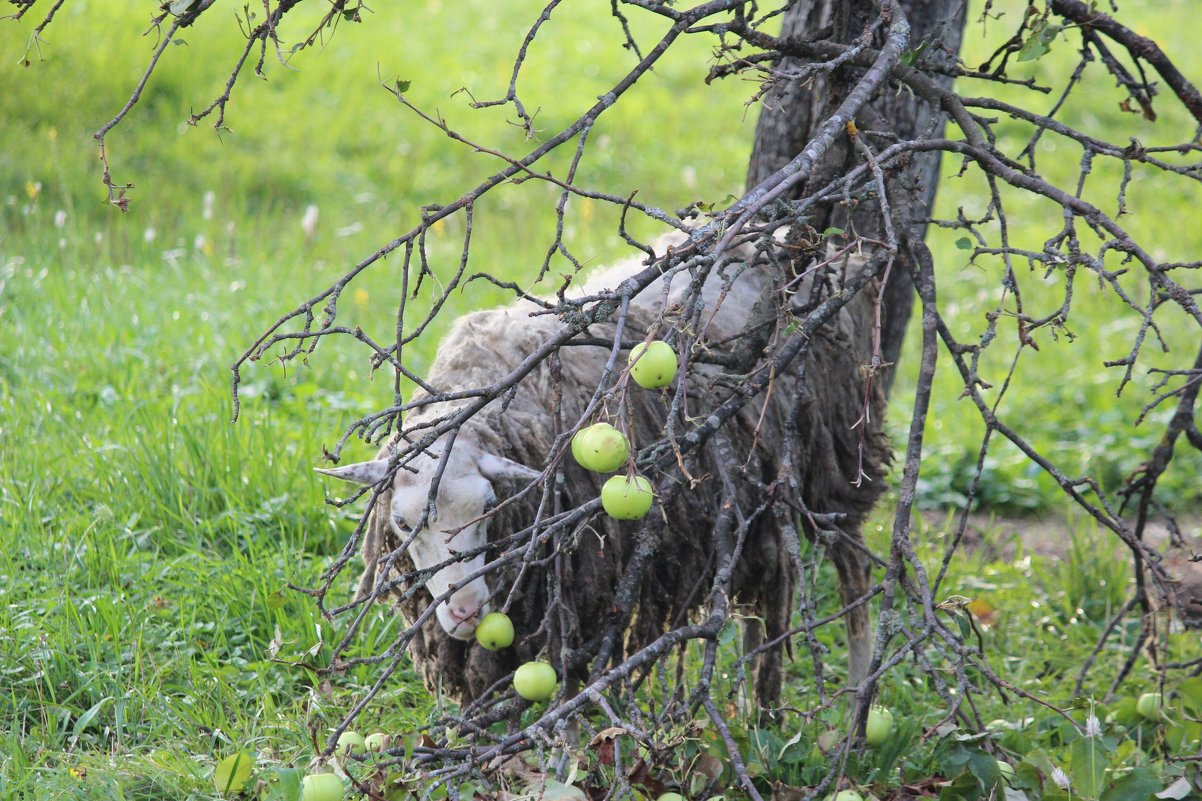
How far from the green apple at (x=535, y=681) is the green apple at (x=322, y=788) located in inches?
14.6

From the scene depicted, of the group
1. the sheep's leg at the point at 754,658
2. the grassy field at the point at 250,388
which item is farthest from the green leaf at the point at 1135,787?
the sheep's leg at the point at 754,658

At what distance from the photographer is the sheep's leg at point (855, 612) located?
3744 mm

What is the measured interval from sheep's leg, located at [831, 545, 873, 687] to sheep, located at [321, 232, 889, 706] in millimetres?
11

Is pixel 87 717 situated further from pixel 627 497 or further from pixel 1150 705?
pixel 1150 705

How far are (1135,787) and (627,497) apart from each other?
59.7 inches

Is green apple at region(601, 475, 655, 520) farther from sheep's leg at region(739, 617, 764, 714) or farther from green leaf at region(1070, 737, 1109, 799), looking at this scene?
sheep's leg at region(739, 617, 764, 714)

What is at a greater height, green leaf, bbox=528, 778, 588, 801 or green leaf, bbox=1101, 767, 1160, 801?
green leaf, bbox=528, 778, 588, 801

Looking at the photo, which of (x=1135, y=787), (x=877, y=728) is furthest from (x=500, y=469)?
(x=1135, y=787)

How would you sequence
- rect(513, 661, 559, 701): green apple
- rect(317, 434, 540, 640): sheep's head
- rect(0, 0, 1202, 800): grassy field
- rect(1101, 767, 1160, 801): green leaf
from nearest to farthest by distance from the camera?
rect(513, 661, 559, 701): green apple, rect(1101, 767, 1160, 801): green leaf, rect(317, 434, 540, 640): sheep's head, rect(0, 0, 1202, 800): grassy field

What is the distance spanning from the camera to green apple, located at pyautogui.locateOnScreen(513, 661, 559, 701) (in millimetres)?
2004

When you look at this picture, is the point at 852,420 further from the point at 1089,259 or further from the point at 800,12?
the point at 1089,259

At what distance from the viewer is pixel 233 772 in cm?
210

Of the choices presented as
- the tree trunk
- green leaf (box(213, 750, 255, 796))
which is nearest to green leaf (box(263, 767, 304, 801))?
green leaf (box(213, 750, 255, 796))

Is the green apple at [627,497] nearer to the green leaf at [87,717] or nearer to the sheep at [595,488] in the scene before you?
the sheep at [595,488]
